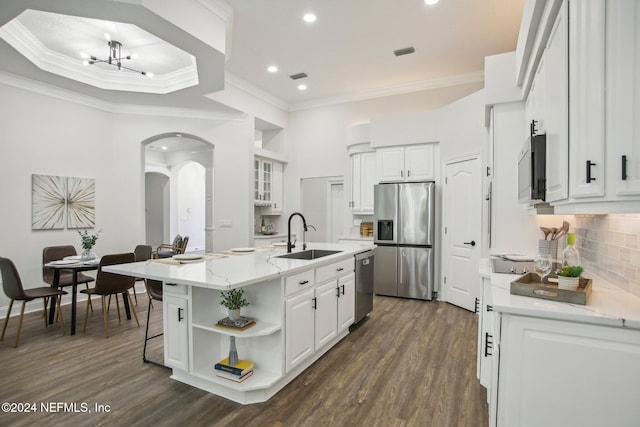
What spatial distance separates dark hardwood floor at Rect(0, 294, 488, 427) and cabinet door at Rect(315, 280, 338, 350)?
7.6 inches

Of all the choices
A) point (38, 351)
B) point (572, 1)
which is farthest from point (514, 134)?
point (38, 351)

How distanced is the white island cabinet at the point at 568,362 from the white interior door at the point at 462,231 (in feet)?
9.33

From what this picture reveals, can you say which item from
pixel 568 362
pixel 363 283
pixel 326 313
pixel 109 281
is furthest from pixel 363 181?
pixel 568 362

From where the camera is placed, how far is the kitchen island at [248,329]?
226 centimetres

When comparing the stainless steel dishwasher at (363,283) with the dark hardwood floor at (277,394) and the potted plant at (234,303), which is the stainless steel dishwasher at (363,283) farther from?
the potted plant at (234,303)

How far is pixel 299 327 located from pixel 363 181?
364 cm

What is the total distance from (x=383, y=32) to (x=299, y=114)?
2.96 metres

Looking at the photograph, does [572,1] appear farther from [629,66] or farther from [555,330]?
[555,330]

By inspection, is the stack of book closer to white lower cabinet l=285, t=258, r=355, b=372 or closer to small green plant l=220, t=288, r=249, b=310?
white lower cabinet l=285, t=258, r=355, b=372

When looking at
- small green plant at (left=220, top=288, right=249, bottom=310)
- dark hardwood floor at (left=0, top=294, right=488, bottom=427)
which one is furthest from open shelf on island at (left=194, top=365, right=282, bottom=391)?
small green plant at (left=220, top=288, right=249, bottom=310)

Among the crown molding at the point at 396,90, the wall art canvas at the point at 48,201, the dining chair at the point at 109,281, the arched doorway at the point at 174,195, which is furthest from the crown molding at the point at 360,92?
the arched doorway at the point at 174,195

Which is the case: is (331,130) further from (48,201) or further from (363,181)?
(48,201)

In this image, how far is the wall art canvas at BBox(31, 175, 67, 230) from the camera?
437cm

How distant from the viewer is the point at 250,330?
229 centimetres
